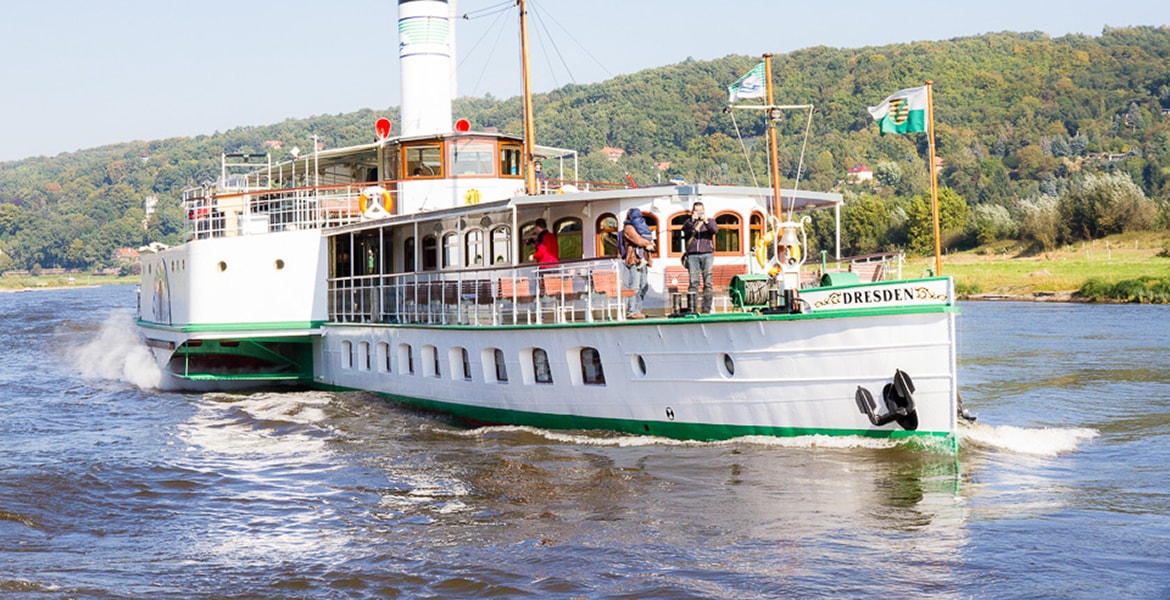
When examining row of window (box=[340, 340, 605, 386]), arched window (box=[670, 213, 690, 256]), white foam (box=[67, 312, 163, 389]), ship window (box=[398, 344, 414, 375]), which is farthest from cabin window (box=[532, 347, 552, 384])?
white foam (box=[67, 312, 163, 389])

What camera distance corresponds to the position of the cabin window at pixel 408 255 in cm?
2370

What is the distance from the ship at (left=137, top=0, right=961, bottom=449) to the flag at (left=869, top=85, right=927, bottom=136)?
164 centimetres

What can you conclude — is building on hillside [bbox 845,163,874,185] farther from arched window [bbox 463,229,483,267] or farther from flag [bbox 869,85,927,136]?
flag [bbox 869,85,927,136]

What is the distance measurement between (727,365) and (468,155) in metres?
10.1

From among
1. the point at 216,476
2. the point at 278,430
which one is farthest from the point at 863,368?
the point at 278,430

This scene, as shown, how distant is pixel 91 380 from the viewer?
3102cm

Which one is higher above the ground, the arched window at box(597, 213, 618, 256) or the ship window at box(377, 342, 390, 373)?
the arched window at box(597, 213, 618, 256)

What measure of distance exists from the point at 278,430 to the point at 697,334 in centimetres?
867

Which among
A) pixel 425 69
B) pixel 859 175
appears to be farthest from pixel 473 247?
pixel 859 175

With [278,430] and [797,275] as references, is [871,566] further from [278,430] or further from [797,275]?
[278,430]

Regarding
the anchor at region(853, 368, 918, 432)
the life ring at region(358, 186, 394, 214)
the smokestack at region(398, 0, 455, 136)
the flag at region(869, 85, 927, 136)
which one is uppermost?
the smokestack at region(398, 0, 455, 136)

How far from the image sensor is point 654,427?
17031 mm

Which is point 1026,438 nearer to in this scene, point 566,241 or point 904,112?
point 904,112

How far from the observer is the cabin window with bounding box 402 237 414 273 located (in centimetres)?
2370
